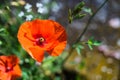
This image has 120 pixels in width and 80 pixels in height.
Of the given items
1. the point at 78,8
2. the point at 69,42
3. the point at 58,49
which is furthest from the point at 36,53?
the point at 69,42

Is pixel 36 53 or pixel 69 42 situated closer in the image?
pixel 36 53

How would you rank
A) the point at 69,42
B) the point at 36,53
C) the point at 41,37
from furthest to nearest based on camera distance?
the point at 69,42 < the point at 41,37 < the point at 36,53

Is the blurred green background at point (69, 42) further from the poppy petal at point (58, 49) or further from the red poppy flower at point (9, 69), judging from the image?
the poppy petal at point (58, 49)

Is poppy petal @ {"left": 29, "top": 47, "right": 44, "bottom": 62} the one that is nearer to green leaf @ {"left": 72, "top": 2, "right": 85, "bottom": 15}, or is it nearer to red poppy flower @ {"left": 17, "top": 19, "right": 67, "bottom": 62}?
red poppy flower @ {"left": 17, "top": 19, "right": 67, "bottom": 62}

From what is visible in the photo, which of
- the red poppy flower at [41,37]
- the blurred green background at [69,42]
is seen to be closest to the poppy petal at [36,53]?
the red poppy flower at [41,37]

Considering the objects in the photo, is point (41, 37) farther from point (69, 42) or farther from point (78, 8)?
point (69, 42)

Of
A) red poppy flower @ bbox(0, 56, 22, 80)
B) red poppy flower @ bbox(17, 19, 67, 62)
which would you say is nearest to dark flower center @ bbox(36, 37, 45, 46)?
red poppy flower @ bbox(17, 19, 67, 62)
